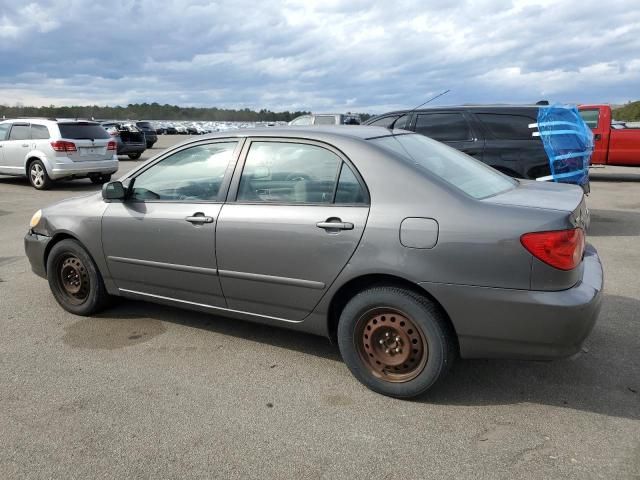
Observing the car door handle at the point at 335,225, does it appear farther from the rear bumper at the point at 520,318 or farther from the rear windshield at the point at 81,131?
the rear windshield at the point at 81,131

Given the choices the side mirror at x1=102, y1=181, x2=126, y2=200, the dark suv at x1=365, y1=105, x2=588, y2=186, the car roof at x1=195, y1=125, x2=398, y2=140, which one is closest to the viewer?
the car roof at x1=195, y1=125, x2=398, y2=140

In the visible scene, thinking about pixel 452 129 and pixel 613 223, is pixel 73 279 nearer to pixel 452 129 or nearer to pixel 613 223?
pixel 452 129

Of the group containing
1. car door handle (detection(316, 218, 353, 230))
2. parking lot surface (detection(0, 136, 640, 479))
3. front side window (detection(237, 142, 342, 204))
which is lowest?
parking lot surface (detection(0, 136, 640, 479))

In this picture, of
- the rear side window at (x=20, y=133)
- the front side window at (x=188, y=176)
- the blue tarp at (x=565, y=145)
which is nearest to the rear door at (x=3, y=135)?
the rear side window at (x=20, y=133)

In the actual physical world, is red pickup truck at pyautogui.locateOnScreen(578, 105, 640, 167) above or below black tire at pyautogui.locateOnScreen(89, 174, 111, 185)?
above

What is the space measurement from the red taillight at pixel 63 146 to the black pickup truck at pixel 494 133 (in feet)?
27.7

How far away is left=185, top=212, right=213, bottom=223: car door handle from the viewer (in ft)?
12.0

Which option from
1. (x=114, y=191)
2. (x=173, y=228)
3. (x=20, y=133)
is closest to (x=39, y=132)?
(x=20, y=133)

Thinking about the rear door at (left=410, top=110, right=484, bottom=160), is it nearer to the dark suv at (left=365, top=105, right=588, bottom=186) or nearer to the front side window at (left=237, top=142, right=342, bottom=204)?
the dark suv at (left=365, top=105, right=588, bottom=186)

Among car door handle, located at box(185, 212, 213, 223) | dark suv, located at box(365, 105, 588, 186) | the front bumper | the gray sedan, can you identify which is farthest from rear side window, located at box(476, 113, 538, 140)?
the front bumper

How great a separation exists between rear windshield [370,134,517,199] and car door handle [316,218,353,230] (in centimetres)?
55

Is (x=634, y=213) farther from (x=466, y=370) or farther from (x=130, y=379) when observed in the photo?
(x=130, y=379)

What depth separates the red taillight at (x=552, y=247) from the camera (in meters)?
2.74

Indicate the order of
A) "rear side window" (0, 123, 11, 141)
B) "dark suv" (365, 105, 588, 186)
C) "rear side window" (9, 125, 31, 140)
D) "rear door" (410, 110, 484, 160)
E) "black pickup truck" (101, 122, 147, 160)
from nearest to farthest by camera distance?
"dark suv" (365, 105, 588, 186) < "rear door" (410, 110, 484, 160) < "rear side window" (9, 125, 31, 140) < "rear side window" (0, 123, 11, 141) < "black pickup truck" (101, 122, 147, 160)
